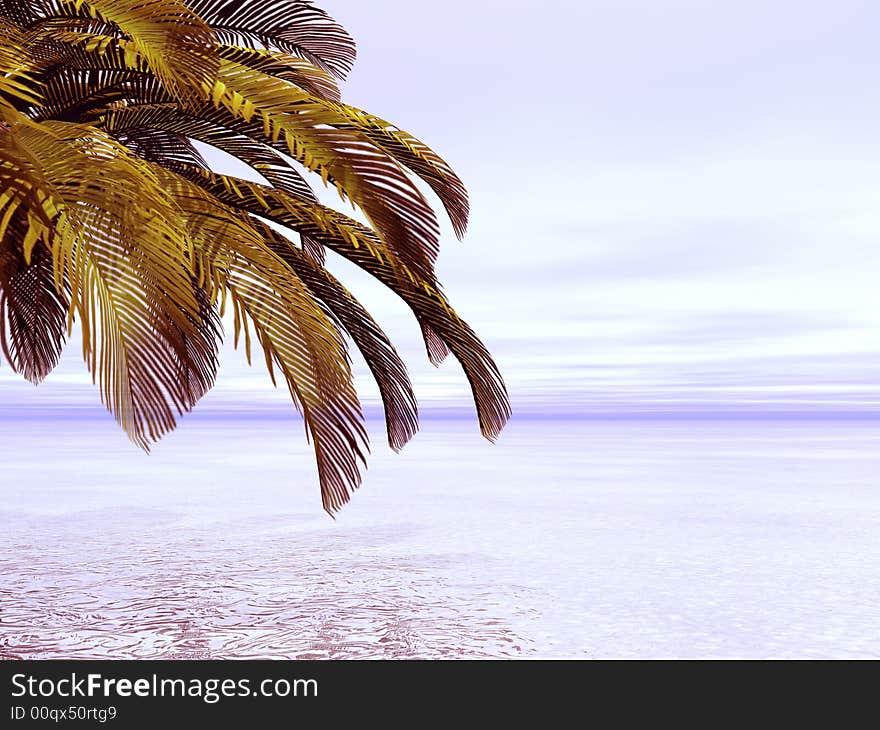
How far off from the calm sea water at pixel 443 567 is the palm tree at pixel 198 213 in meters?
1.62

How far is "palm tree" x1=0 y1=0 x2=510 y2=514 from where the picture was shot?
4.45 m

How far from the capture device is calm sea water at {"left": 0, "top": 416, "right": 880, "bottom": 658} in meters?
6.88

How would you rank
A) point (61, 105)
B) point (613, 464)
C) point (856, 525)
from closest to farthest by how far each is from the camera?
point (61, 105) → point (856, 525) → point (613, 464)

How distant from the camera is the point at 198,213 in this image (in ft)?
16.7

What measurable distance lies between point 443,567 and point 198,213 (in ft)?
17.6

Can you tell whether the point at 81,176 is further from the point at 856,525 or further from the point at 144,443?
the point at 856,525

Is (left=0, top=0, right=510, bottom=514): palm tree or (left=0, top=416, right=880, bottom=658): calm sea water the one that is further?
(left=0, top=416, right=880, bottom=658): calm sea water

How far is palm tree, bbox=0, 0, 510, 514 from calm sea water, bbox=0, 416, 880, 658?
1620 mm

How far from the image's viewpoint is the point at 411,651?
253 inches

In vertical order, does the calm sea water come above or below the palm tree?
below

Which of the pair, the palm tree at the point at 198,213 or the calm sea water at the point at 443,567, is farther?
the calm sea water at the point at 443,567

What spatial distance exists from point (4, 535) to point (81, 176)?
8161 mm

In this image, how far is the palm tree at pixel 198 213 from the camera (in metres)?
4.45
